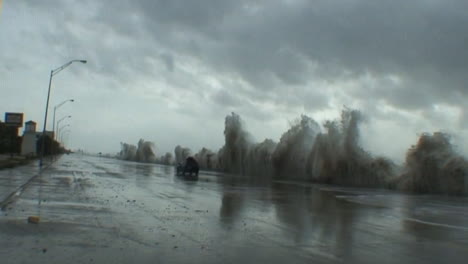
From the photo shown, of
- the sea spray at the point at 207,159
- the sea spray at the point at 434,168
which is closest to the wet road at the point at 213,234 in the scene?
the sea spray at the point at 434,168

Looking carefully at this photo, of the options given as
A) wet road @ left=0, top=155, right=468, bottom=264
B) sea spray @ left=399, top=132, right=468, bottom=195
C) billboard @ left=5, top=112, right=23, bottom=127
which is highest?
billboard @ left=5, top=112, right=23, bottom=127

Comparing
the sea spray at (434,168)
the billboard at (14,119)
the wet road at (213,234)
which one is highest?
the billboard at (14,119)

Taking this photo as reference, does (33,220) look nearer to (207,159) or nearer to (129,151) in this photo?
(207,159)

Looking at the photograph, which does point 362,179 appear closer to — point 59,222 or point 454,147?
point 454,147

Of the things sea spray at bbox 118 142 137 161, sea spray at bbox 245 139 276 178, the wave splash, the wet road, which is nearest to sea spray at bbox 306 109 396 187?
the wave splash

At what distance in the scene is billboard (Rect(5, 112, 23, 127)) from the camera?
4887 cm

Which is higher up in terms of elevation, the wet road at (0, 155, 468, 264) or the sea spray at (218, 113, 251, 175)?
the sea spray at (218, 113, 251, 175)

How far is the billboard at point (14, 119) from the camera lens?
4887 cm

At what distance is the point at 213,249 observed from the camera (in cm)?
861

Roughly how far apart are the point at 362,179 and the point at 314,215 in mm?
31389

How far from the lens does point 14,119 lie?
49.4 metres

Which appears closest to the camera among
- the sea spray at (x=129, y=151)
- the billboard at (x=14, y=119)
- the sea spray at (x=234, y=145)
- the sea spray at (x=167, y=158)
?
the billboard at (x=14, y=119)

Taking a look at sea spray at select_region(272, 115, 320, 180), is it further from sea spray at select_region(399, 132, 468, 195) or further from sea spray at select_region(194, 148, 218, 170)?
sea spray at select_region(194, 148, 218, 170)

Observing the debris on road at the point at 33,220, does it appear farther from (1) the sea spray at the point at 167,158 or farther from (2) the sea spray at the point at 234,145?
(1) the sea spray at the point at 167,158
